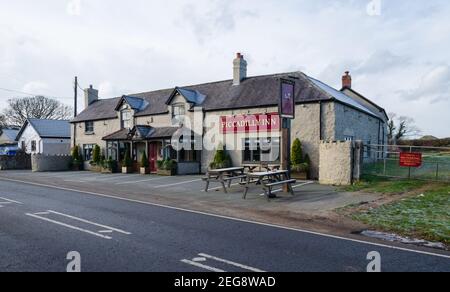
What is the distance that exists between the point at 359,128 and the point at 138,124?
56.2 feet

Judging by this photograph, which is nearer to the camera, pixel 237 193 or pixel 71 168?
pixel 237 193

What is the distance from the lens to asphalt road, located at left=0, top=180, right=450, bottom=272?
18.0 ft

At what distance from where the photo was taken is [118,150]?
29.5 metres

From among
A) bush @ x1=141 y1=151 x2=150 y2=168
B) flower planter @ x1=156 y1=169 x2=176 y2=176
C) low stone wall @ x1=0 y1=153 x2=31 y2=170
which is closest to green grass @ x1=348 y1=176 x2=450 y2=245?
flower planter @ x1=156 y1=169 x2=176 y2=176

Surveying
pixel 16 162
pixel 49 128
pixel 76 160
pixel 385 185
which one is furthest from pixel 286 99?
pixel 49 128

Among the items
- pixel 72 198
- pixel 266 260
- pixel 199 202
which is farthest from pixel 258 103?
pixel 266 260

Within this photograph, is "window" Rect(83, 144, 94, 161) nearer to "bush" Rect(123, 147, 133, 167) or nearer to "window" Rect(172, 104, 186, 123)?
"bush" Rect(123, 147, 133, 167)

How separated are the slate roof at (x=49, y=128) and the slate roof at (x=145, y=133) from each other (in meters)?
16.7

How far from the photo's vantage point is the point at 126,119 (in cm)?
3038

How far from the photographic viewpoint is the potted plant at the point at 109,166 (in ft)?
90.7

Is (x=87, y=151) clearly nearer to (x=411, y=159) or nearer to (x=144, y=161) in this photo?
(x=144, y=161)

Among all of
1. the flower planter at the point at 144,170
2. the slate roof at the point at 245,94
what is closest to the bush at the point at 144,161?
the flower planter at the point at 144,170

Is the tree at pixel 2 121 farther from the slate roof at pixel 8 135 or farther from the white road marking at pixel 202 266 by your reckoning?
the white road marking at pixel 202 266

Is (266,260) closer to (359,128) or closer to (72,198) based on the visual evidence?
(72,198)
